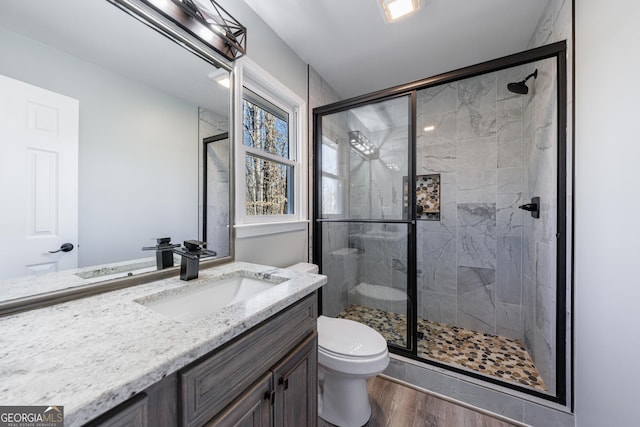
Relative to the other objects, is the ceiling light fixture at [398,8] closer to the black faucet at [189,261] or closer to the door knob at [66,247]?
the black faucet at [189,261]

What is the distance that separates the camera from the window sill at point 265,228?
143 cm

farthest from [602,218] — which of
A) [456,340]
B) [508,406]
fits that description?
[456,340]

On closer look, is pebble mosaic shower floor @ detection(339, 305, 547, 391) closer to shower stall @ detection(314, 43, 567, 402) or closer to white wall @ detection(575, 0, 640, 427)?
shower stall @ detection(314, 43, 567, 402)

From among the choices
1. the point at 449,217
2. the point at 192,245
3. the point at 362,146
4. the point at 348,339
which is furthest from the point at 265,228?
the point at 449,217

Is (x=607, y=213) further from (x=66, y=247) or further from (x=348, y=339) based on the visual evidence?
(x=66, y=247)

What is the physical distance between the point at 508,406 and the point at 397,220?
1282 millimetres

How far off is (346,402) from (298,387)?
66 centimetres

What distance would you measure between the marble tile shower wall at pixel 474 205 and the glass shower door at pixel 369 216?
2.01ft

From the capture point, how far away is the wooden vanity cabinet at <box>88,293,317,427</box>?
48 centimetres

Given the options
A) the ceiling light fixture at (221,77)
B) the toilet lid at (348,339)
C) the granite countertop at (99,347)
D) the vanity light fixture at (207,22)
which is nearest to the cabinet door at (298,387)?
the granite countertop at (99,347)

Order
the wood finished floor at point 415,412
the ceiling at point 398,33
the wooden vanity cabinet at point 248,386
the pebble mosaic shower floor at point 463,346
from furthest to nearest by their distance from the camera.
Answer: the pebble mosaic shower floor at point 463,346
the ceiling at point 398,33
the wood finished floor at point 415,412
the wooden vanity cabinet at point 248,386

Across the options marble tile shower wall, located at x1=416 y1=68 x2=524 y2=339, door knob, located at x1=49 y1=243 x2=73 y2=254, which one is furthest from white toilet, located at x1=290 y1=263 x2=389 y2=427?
marble tile shower wall, located at x1=416 y1=68 x2=524 y2=339

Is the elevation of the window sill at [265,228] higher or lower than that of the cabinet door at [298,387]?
higher

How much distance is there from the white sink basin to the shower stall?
1.05 meters
